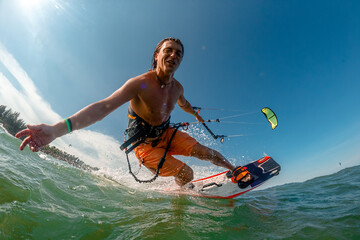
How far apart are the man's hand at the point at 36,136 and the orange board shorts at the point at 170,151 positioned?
105 inches

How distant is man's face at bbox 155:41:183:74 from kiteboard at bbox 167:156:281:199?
3256 mm

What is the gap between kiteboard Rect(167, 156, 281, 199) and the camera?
4.63 metres

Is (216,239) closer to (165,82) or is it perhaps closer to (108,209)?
(108,209)

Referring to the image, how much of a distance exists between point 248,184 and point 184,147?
2.13 meters

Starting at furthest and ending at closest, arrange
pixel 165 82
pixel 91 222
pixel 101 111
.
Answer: pixel 165 82 < pixel 101 111 < pixel 91 222

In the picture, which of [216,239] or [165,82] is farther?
[165,82]

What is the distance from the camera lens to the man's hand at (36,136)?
5.11ft

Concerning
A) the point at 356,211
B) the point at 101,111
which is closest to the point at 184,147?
the point at 101,111

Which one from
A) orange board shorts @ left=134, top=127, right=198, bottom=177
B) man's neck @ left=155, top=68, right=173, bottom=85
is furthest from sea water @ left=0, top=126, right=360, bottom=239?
man's neck @ left=155, top=68, right=173, bottom=85

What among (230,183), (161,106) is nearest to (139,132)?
(161,106)

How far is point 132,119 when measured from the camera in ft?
13.4

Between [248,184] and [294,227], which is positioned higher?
[248,184]

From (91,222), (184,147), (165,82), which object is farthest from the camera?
(184,147)

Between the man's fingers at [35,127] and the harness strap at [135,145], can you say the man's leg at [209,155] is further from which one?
the man's fingers at [35,127]
